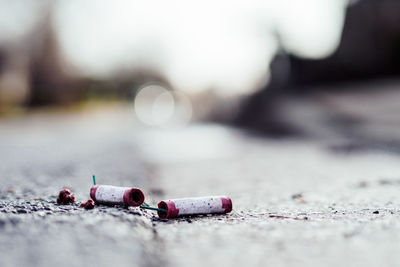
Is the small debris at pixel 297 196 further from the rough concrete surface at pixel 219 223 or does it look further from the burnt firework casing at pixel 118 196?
the burnt firework casing at pixel 118 196

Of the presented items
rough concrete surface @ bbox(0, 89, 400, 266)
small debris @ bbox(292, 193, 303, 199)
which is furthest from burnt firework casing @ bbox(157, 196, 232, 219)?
small debris @ bbox(292, 193, 303, 199)

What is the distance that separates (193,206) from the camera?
2.88 meters

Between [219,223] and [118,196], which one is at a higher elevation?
[118,196]

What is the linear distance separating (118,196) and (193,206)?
44 centimetres

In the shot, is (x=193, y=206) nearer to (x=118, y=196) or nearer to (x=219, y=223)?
(x=219, y=223)

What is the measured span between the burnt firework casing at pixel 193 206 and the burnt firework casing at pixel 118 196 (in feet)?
0.47

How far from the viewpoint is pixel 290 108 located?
14.5 metres

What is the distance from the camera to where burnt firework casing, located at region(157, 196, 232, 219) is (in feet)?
9.30

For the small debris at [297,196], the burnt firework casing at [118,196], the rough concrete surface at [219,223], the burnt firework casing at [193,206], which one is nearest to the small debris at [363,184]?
the rough concrete surface at [219,223]

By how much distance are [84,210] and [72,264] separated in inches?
33.0

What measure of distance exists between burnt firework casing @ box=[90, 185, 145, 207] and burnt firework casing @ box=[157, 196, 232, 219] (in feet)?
0.47

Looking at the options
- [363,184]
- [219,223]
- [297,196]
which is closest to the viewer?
[219,223]

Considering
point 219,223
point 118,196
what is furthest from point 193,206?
point 118,196

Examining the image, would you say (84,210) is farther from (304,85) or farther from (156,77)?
(156,77)
